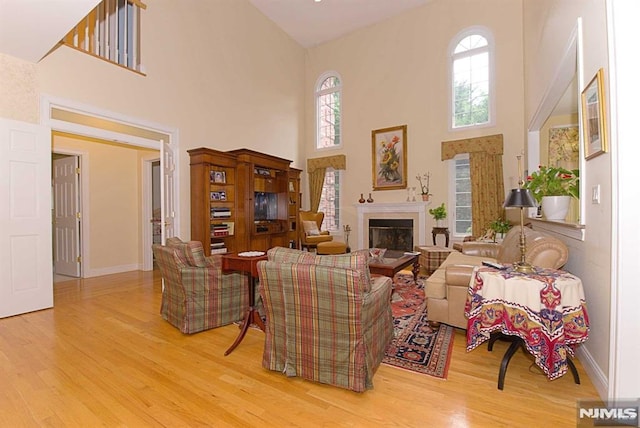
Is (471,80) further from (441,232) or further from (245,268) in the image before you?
(245,268)

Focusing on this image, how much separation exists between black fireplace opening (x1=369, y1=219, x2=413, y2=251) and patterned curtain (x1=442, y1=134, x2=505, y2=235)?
4.39 ft

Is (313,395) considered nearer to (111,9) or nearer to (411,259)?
(411,259)

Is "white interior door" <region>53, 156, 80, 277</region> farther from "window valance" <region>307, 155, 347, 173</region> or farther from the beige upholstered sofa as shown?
the beige upholstered sofa

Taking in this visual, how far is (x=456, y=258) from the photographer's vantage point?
416 centimetres

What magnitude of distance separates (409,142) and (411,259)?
3.75m

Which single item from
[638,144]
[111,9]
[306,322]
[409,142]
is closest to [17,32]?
[111,9]

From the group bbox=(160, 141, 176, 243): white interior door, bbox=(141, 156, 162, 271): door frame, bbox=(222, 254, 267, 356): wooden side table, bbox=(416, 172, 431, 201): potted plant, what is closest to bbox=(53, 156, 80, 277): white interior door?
bbox=(141, 156, 162, 271): door frame

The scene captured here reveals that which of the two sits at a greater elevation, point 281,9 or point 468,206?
point 281,9

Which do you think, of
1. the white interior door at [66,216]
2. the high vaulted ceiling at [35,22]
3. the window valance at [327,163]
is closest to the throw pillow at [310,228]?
the window valance at [327,163]

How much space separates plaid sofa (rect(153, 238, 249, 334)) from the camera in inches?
120

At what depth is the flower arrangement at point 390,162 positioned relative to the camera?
23.7ft

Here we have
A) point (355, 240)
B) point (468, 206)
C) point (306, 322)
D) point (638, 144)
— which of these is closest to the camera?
point (638, 144)

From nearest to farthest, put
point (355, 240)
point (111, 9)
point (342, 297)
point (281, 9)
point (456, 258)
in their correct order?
1. point (342, 297)
2. point (456, 258)
3. point (111, 9)
4. point (281, 9)
5. point (355, 240)

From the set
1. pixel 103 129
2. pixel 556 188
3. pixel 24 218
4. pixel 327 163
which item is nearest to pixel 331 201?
pixel 327 163
